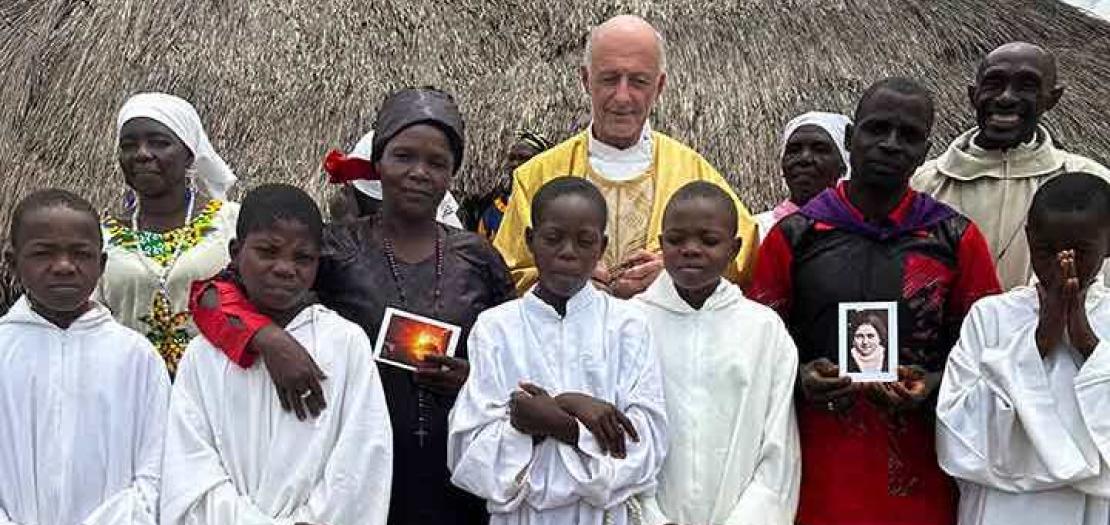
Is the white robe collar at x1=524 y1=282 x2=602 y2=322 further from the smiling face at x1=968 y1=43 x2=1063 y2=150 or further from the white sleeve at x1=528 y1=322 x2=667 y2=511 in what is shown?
the smiling face at x1=968 y1=43 x2=1063 y2=150

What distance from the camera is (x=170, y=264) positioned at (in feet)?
13.2

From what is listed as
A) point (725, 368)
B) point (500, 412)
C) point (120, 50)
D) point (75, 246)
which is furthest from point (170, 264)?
point (120, 50)

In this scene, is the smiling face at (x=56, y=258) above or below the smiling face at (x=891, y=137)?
below

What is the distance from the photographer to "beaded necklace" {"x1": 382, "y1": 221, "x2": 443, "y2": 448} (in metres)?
3.51

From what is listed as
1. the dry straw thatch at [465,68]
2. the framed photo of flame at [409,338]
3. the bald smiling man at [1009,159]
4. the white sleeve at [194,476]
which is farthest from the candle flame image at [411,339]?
the dry straw thatch at [465,68]

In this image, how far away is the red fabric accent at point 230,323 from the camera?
10.8 ft

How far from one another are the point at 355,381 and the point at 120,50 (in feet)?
14.9

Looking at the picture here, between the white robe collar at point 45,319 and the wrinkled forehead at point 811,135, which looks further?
the wrinkled forehead at point 811,135

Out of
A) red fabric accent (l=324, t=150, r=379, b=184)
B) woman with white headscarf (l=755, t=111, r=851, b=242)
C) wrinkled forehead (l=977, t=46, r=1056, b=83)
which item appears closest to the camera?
wrinkled forehead (l=977, t=46, r=1056, b=83)

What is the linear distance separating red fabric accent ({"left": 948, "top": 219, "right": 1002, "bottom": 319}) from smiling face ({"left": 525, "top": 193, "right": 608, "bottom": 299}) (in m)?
0.96

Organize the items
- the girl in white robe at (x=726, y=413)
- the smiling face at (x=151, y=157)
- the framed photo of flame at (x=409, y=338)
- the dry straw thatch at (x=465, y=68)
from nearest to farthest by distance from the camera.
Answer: the girl in white robe at (x=726, y=413) < the framed photo of flame at (x=409, y=338) < the smiling face at (x=151, y=157) < the dry straw thatch at (x=465, y=68)

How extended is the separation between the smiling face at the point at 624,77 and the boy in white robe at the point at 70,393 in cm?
152

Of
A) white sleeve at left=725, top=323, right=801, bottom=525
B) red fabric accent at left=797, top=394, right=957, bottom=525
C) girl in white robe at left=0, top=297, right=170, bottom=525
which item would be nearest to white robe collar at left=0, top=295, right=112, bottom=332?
girl in white robe at left=0, top=297, right=170, bottom=525

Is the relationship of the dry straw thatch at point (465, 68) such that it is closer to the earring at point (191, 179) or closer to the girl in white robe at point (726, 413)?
the earring at point (191, 179)
